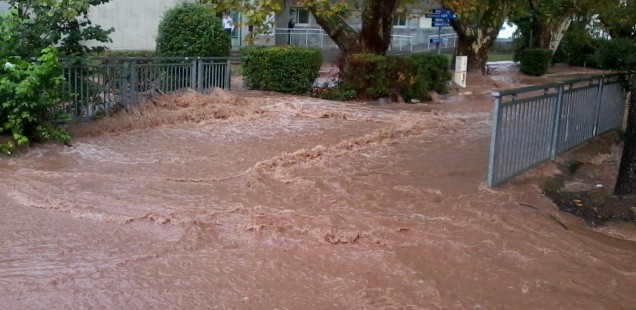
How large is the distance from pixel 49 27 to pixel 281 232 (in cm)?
644

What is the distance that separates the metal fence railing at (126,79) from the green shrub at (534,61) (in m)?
19.0

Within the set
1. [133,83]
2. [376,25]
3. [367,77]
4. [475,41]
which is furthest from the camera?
[475,41]

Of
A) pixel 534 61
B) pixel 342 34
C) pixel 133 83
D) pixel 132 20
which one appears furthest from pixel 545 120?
pixel 534 61

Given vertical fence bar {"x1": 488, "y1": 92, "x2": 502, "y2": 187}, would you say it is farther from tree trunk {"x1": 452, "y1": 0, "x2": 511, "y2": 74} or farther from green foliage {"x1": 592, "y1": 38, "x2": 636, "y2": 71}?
tree trunk {"x1": 452, "y1": 0, "x2": 511, "y2": 74}

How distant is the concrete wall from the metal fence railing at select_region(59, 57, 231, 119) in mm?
9298

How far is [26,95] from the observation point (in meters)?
9.47

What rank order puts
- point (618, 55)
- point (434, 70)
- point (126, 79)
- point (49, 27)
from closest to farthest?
point (618, 55)
point (49, 27)
point (126, 79)
point (434, 70)

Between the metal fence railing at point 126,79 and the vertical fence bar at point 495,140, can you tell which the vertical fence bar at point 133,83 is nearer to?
the metal fence railing at point 126,79

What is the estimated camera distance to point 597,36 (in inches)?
1444

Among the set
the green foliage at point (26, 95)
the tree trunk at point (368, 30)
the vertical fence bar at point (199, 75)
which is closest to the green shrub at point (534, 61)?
the tree trunk at point (368, 30)

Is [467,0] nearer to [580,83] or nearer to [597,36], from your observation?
[580,83]

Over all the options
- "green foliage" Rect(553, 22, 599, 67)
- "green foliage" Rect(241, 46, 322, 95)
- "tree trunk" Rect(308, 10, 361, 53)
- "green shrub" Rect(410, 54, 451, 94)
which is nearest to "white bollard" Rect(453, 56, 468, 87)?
"green shrub" Rect(410, 54, 451, 94)

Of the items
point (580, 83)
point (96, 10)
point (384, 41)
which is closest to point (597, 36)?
point (384, 41)

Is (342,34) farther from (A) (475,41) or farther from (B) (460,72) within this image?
(A) (475,41)
